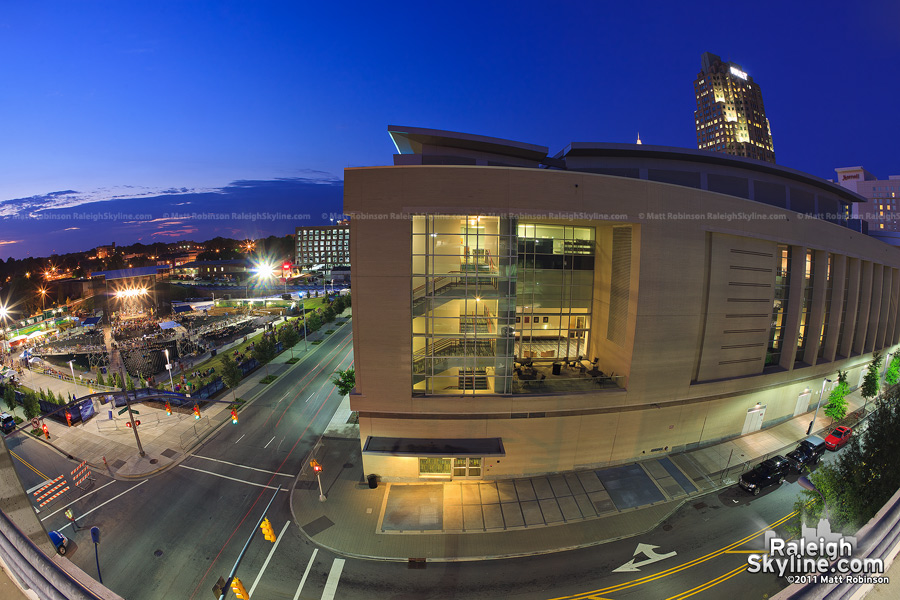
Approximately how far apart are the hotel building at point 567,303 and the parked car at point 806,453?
304cm

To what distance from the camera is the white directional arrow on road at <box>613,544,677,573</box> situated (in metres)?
15.4

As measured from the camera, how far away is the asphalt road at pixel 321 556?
1445 centimetres

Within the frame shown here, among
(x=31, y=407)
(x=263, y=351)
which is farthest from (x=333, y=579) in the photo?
(x=31, y=407)

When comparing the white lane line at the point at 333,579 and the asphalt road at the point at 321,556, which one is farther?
the asphalt road at the point at 321,556

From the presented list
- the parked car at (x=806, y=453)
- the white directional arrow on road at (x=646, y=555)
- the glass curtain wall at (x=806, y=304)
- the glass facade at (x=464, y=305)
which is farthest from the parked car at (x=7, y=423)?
the glass curtain wall at (x=806, y=304)

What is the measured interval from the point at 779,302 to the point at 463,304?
2392 cm

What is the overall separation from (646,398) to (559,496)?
804 cm

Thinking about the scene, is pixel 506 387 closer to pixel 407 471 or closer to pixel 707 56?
pixel 407 471

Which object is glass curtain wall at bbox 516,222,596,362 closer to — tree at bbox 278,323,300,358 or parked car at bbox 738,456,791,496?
parked car at bbox 738,456,791,496

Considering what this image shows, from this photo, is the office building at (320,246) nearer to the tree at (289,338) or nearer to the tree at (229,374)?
the tree at (289,338)

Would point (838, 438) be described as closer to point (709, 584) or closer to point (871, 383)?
point (871, 383)

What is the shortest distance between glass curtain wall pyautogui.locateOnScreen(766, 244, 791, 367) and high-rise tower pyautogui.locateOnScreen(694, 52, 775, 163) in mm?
119982

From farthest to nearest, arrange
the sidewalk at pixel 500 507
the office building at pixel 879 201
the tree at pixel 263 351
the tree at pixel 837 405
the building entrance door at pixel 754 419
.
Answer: the office building at pixel 879 201
the tree at pixel 263 351
the tree at pixel 837 405
the building entrance door at pixel 754 419
the sidewalk at pixel 500 507

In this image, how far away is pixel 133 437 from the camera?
1016 inches
